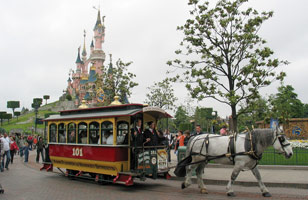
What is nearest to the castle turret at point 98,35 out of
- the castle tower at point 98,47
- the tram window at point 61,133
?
the castle tower at point 98,47

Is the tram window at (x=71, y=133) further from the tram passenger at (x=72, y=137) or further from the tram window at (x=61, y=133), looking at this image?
the tram window at (x=61, y=133)

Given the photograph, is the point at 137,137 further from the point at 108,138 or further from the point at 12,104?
the point at 12,104

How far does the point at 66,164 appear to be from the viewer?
13094 millimetres

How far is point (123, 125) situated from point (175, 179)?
11.5 ft

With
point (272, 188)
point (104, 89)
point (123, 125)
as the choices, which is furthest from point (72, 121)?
point (104, 89)

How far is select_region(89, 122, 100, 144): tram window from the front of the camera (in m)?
11.5

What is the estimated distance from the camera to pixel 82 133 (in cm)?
1223

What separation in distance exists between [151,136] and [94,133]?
241 cm

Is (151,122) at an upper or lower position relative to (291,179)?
upper

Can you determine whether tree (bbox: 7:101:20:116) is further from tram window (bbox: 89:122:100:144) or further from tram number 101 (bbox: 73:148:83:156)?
tram window (bbox: 89:122:100:144)

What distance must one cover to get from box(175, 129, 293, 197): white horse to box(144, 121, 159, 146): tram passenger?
1371 mm

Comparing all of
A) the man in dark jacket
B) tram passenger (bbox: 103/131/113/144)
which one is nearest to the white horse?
the man in dark jacket

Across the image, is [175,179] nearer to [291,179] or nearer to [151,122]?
[151,122]

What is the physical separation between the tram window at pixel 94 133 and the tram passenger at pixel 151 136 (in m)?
2.03
